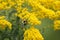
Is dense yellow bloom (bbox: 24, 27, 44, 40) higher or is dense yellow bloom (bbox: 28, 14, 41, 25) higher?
dense yellow bloom (bbox: 28, 14, 41, 25)

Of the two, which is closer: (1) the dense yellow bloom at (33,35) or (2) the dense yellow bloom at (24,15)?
(1) the dense yellow bloom at (33,35)

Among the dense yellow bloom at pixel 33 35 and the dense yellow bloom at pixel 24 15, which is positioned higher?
the dense yellow bloom at pixel 24 15

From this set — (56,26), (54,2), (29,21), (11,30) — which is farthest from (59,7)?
(11,30)

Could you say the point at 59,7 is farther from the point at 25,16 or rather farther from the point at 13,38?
the point at 13,38

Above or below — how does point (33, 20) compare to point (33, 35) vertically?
above

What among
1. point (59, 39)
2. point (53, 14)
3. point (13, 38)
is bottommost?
point (59, 39)

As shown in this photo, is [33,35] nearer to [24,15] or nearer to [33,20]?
[33,20]

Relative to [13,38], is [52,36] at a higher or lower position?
lower

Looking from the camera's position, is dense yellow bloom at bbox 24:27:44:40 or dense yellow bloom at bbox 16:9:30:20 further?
dense yellow bloom at bbox 16:9:30:20

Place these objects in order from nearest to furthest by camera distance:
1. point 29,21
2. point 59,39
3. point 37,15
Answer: point 29,21 < point 37,15 < point 59,39

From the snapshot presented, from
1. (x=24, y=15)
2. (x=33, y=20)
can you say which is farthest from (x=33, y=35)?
(x=24, y=15)

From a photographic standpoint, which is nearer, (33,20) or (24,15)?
(33,20)
